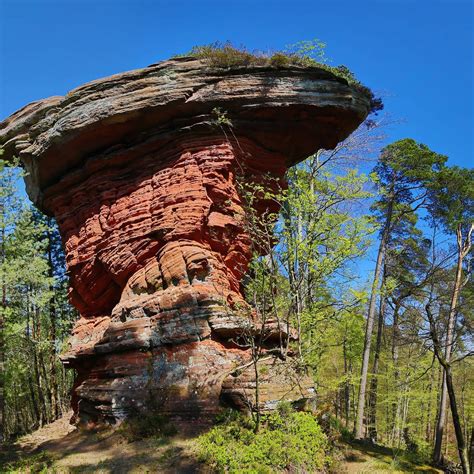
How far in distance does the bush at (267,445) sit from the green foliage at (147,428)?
116cm

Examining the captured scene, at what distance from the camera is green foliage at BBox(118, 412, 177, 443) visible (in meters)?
9.80

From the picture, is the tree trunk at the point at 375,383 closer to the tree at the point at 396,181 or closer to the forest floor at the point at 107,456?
the tree at the point at 396,181

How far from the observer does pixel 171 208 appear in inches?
511

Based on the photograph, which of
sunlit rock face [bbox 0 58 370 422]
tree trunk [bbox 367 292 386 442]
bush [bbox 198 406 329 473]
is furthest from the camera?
tree trunk [bbox 367 292 386 442]

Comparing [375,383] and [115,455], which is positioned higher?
[115,455]

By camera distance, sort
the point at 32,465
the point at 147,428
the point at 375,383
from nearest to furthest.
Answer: the point at 32,465 < the point at 147,428 < the point at 375,383

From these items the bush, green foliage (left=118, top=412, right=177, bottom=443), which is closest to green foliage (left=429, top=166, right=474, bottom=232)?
the bush

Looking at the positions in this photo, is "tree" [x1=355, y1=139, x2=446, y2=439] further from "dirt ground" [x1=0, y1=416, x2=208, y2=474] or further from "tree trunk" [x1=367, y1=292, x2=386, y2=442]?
"dirt ground" [x1=0, y1=416, x2=208, y2=474]

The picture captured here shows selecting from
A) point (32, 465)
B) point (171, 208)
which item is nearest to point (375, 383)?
point (171, 208)

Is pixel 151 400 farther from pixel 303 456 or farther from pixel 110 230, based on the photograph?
pixel 110 230

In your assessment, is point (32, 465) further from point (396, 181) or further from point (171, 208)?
point (396, 181)

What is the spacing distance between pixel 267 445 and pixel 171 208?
743cm

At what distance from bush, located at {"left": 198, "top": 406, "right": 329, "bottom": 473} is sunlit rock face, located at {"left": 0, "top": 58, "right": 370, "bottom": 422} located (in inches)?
23.1

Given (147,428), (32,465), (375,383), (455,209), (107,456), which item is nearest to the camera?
(32,465)
